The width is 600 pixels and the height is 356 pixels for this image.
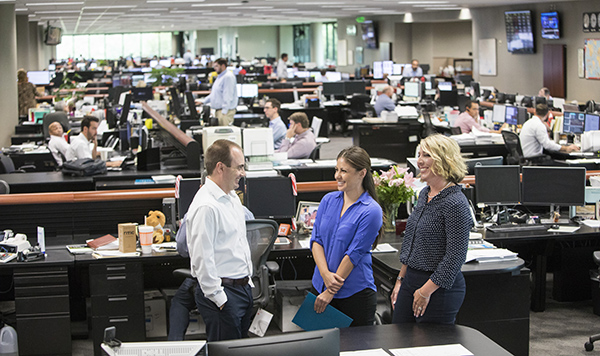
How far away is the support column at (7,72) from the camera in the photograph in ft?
38.5

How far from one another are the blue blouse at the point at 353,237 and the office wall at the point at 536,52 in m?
12.8

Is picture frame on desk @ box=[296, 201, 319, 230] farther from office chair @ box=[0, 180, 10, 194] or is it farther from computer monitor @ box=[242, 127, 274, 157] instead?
office chair @ box=[0, 180, 10, 194]

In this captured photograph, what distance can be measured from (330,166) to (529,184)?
2.66 m

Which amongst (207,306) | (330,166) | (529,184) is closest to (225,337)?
(207,306)

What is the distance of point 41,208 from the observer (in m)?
5.57

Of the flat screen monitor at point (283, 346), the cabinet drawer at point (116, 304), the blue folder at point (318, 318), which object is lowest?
the cabinet drawer at point (116, 304)

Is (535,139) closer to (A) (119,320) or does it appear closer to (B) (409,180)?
(B) (409,180)

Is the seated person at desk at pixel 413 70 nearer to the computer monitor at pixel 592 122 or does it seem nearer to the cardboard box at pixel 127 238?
the computer monitor at pixel 592 122

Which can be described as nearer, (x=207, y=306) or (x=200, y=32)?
(x=207, y=306)

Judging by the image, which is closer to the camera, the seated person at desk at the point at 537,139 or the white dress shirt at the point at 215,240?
the white dress shirt at the point at 215,240

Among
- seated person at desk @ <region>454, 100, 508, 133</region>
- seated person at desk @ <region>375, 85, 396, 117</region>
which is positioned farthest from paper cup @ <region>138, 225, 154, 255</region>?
seated person at desk @ <region>375, 85, 396, 117</region>

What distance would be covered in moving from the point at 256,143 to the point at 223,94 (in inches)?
210

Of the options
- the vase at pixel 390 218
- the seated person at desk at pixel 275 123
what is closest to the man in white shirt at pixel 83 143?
the seated person at desk at pixel 275 123

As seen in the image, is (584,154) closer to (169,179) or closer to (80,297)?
(169,179)
